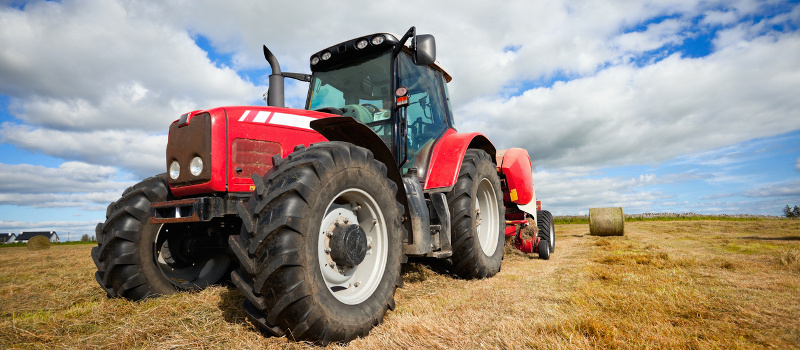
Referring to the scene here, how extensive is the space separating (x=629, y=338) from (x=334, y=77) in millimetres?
3191

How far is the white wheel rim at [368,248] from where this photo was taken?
2.35m

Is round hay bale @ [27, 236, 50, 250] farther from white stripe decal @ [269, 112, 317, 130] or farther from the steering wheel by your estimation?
white stripe decal @ [269, 112, 317, 130]

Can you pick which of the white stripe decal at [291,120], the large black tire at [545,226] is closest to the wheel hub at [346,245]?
the white stripe decal at [291,120]

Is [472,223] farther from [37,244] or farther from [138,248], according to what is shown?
[37,244]

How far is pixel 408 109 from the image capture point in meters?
3.99

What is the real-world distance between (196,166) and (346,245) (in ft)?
3.69

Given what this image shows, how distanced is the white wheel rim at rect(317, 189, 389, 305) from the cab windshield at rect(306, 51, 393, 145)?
3.89 ft

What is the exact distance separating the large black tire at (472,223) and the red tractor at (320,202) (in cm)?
1

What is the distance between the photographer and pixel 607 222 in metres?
12.1

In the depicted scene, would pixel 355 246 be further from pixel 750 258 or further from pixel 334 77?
pixel 750 258

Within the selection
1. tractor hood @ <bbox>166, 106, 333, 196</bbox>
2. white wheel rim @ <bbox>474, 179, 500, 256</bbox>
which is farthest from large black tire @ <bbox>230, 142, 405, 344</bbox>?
white wheel rim @ <bbox>474, 179, 500, 256</bbox>

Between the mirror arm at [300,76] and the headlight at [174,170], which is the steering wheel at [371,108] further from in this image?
the headlight at [174,170]

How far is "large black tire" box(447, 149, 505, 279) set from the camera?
3922 millimetres

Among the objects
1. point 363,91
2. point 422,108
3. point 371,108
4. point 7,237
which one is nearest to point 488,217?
point 422,108
